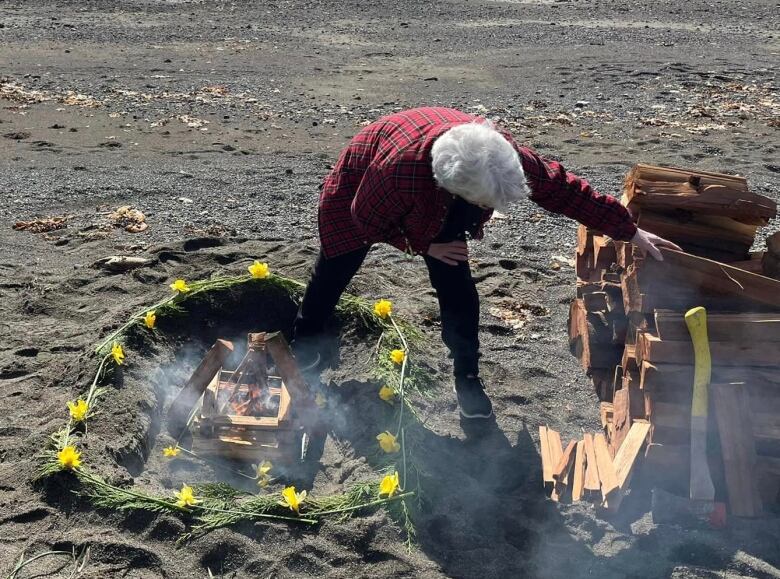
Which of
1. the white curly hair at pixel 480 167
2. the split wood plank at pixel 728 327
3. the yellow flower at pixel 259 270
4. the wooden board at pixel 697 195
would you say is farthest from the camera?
the yellow flower at pixel 259 270

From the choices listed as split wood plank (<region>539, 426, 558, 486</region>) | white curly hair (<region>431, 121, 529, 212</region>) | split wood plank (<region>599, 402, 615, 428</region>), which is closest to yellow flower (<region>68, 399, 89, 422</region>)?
white curly hair (<region>431, 121, 529, 212</region>)

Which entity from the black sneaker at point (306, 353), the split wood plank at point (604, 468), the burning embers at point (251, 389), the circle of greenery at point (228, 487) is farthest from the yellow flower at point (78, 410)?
the split wood plank at point (604, 468)

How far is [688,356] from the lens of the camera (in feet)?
12.7

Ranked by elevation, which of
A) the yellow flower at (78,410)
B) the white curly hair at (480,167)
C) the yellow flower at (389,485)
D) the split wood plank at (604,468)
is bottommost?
the yellow flower at (389,485)

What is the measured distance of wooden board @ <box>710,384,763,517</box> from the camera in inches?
148

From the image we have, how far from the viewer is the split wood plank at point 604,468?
3.75 meters

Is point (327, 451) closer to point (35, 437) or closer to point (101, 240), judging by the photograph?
point (35, 437)

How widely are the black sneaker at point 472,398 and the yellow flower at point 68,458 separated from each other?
203 cm

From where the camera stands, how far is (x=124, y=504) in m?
3.73

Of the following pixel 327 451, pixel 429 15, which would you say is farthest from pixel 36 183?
pixel 429 15

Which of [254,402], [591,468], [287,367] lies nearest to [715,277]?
[591,468]

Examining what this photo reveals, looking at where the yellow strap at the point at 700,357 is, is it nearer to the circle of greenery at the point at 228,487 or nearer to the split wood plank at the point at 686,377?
the split wood plank at the point at 686,377

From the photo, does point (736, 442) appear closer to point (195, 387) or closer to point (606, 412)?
point (606, 412)

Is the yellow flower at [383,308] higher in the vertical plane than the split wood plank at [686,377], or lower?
lower
